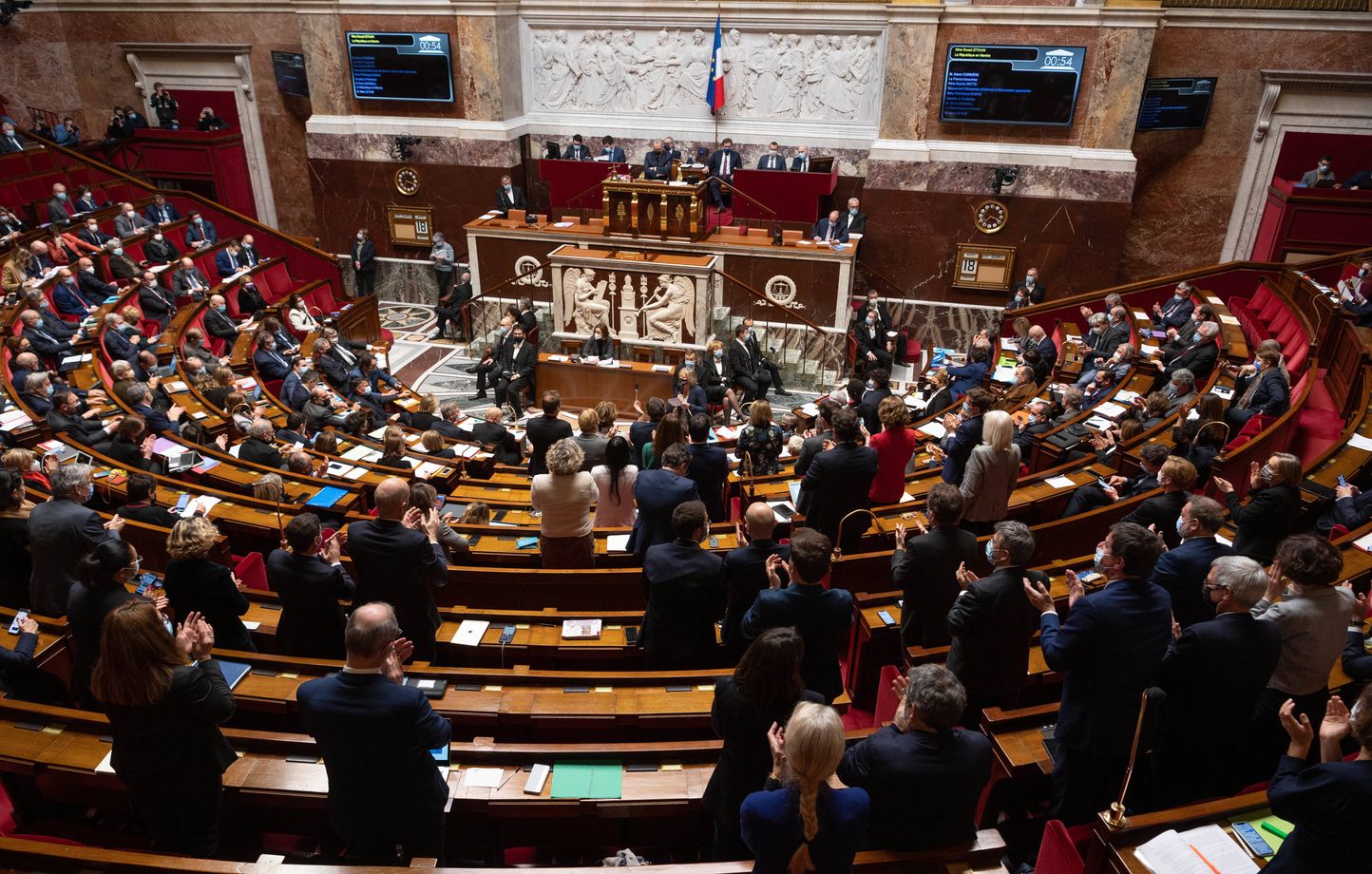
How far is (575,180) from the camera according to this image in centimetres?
1441

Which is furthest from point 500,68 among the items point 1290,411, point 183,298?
point 1290,411

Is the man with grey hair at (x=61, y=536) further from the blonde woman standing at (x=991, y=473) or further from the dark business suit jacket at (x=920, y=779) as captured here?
the blonde woman standing at (x=991, y=473)

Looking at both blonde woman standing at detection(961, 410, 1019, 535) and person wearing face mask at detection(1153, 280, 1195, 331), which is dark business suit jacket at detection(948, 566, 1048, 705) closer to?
blonde woman standing at detection(961, 410, 1019, 535)

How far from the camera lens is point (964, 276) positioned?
13.4m

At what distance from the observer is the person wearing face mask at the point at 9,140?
44.3 ft

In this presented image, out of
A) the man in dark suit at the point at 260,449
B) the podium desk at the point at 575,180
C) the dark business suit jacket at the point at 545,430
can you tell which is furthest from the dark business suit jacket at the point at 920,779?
the podium desk at the point at 575,180

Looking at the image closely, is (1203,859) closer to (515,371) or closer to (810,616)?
(810,616)

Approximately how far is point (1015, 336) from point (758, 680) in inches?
414

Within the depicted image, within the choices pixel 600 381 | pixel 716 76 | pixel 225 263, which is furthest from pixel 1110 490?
pixel 225 263

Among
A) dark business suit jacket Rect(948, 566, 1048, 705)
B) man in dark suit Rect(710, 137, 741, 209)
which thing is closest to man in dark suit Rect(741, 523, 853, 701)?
dark business suit jacket Rect(948, 566, 1048, 705)

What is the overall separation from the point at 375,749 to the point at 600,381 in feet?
27.7

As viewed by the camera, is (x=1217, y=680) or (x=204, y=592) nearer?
(x=1217, y=680)

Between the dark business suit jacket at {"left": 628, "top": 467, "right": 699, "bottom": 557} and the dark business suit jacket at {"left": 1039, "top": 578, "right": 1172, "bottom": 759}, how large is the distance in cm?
195

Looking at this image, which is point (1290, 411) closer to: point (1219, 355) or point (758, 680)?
point (1219, 355)
